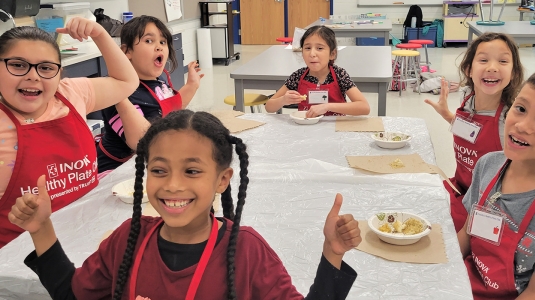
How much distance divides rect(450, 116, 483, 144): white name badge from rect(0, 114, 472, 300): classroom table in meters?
0.12

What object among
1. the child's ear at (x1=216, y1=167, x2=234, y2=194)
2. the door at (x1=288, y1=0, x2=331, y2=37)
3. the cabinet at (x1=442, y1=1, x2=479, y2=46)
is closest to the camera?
the child's ear at (x1=216, y1=167, x2=234, y2=194)

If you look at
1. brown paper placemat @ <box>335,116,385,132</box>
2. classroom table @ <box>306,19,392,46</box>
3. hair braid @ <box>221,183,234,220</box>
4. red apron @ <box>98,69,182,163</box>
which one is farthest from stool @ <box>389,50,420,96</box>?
hair braid @ <box>221,183,234,220</box>

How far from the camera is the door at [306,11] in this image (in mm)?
10328

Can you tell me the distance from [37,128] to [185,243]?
776mm

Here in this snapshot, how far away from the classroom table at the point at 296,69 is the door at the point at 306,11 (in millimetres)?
6771

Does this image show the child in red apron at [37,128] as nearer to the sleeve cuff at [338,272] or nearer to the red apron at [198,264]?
the red apron at [198,264]

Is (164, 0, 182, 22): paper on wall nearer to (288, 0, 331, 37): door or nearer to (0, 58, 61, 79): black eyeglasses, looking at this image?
(288, 0, 331, 37): door

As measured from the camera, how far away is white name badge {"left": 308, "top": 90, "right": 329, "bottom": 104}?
8.63ft

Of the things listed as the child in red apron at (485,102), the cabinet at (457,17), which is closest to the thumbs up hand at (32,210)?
the child in red apron at (485,102)

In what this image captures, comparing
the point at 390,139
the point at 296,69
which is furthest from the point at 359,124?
the point at 296,69

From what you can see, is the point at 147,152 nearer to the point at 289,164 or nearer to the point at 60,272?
the point at 60,272

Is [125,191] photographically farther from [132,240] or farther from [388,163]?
[388,163]

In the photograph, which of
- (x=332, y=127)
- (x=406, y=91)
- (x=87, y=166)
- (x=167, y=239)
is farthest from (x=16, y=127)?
(x=406, y=91)

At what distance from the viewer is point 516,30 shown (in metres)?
4.80
